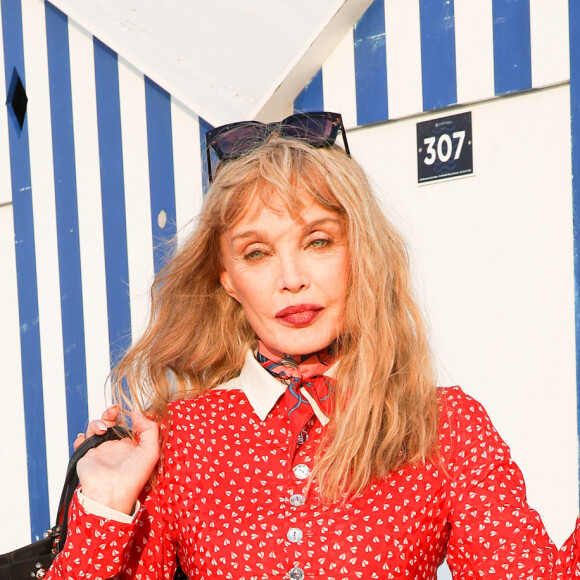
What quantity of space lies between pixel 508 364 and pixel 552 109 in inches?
30.9

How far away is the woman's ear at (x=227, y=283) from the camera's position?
2.18 metres

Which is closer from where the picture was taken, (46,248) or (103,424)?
(103,424)

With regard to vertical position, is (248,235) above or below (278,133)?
below

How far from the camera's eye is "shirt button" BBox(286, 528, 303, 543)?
1.85 meters

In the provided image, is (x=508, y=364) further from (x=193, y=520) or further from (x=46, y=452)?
(x=46, y=452)

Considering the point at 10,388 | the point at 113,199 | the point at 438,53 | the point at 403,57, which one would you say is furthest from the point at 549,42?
the point at 10,388

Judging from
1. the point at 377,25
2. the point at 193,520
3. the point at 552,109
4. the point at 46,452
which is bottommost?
the point at 46,452

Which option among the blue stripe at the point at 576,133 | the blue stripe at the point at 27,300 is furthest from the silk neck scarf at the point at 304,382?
the blue stripe at the point at 27,300

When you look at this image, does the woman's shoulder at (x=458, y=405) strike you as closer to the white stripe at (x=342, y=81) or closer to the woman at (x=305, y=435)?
the woman at (x=305, y=435)

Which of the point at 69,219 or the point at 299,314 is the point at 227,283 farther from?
the point at 69,219

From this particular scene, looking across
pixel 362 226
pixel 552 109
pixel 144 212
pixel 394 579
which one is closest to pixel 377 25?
pixel 552 109

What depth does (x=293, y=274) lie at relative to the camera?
193 centimetres

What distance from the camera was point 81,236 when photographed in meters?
3.86

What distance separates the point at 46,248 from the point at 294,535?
2.43 metres
